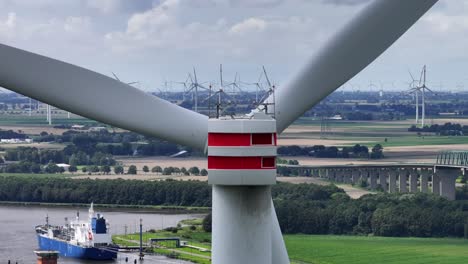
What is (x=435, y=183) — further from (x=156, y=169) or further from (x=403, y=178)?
(x=156, y=169)

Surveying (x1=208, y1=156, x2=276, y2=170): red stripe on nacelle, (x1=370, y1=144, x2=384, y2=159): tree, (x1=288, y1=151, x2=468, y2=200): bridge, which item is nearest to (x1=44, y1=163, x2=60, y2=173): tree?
(x1=288, y1=151, x2=468, y2=200): bridge

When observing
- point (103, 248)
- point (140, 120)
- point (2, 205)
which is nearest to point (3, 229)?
point (103, 248)

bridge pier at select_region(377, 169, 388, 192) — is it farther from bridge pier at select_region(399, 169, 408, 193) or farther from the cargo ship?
the cargo ship

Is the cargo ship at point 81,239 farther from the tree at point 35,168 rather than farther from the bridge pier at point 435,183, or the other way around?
the tree at point 35,168

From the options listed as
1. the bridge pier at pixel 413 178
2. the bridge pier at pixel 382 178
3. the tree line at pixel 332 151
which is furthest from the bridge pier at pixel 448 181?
the tree line at pixel 332 151

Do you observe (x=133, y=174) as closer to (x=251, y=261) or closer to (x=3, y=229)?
(x=3, y=229)
